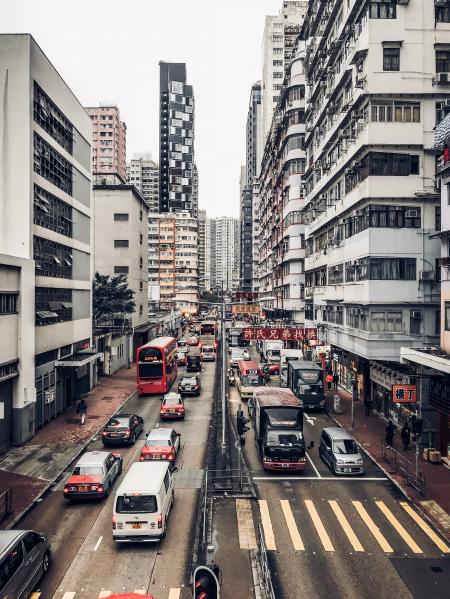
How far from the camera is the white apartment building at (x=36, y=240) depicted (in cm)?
2962

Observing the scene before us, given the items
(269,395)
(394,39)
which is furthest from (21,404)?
(394,39)

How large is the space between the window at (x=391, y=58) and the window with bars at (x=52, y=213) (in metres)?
23.6

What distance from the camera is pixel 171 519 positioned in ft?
64.8

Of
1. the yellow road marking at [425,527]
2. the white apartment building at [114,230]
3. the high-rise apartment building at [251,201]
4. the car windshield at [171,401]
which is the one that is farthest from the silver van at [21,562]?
the high-rise apartment building at [251,201]

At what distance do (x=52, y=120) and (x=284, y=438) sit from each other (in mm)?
26700

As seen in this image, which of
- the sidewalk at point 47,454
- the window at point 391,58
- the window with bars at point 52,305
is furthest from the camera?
the window with bars at point 52,305

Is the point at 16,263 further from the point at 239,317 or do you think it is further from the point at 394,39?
the point at 239,317

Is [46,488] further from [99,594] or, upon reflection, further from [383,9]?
[383,9]

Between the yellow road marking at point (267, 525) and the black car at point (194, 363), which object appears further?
the black car at point (194, 363)

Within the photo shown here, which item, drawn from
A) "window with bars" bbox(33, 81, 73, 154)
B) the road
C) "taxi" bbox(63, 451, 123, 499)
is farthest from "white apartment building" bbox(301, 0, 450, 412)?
"window with bars" bbox(33, 81, 73, 154)

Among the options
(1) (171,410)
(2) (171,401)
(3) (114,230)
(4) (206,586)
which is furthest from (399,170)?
(3) (114,230)

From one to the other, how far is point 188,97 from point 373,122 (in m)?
161

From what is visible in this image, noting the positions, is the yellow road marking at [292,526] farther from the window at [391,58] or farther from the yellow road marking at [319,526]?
the window at [391,58]

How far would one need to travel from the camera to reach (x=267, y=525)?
19453 millimetres
